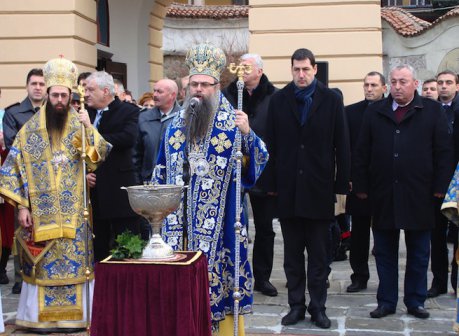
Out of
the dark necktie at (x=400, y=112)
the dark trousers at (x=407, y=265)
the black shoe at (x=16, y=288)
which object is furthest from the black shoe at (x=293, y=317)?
the black shoe at (x=16, y=288)

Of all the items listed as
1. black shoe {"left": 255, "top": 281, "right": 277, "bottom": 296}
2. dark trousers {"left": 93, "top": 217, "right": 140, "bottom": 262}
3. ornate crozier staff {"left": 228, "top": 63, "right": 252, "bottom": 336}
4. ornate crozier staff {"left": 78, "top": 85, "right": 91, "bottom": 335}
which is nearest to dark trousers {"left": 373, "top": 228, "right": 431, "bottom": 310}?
black shoe {"left": 255, "top": 281, "right": 277, "bottom": 296}

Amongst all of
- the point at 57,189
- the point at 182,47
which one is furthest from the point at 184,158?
the point at 182,47

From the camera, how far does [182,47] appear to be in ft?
104

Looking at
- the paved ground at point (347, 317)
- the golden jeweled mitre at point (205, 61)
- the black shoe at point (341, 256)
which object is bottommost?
the paved ground at point (347, 317)

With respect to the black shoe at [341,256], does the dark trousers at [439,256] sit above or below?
above

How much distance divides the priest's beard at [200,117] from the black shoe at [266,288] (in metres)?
2.63

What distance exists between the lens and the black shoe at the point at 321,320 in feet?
20.1

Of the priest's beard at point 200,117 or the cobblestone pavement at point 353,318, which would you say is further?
the cobblestone pavement at point 353,318

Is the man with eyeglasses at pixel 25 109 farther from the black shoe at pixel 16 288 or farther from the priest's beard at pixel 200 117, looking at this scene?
the priest's beard at pixel 200 117

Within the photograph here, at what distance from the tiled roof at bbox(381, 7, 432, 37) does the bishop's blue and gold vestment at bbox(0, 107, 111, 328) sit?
17.4 metres

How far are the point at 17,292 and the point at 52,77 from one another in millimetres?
2561

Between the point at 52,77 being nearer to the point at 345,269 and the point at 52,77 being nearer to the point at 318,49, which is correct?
the point at 345,269

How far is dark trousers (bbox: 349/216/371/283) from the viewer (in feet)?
24.4

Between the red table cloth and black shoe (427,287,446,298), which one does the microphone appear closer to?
the red table cloth
